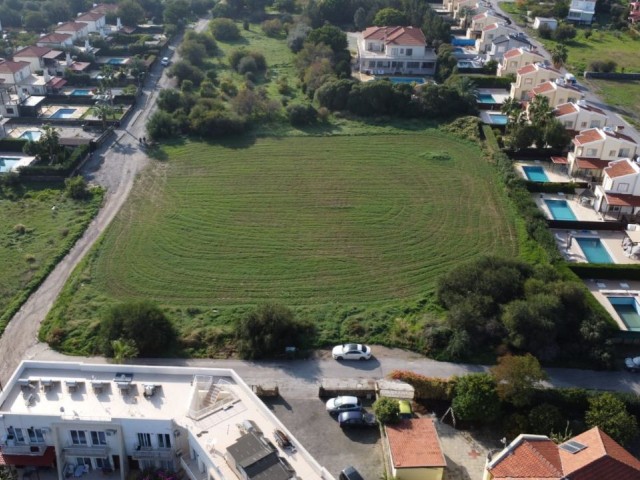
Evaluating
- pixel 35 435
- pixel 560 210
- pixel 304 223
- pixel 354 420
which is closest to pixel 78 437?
pixel 35 435

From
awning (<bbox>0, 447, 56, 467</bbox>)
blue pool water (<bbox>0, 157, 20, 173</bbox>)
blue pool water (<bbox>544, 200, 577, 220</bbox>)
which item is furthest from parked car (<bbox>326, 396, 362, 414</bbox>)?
blue pool water (<bbox>0, 157, 20, 173</bbox>)

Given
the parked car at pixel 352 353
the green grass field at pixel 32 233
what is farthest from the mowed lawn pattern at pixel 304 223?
the parked car at pixel 352 353

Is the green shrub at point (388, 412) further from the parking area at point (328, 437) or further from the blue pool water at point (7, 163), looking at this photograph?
the blue pool water at point (7, 163)

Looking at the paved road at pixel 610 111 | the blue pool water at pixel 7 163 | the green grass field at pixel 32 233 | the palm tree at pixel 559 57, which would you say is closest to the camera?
the green grass field at pixel 32 233

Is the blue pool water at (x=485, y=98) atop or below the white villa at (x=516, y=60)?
below

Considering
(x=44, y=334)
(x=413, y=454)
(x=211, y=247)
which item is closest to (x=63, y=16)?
(x=211, y=247)

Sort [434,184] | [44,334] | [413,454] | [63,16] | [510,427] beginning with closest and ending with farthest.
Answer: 1. [413,454]
2. [510,427]
3. [44,334]
4. [434,184]
5. [63,16]

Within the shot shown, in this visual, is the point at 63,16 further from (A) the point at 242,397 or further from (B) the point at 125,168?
(A) the point at 242,397
